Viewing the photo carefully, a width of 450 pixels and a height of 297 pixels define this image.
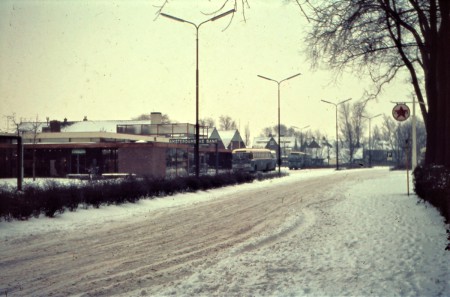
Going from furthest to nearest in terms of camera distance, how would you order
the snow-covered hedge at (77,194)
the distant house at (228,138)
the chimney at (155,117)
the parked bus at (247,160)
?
the distant house at (228,138) → the chimney at (155,117) → the parked bus at (247,160) → the snow-covered hedge at (77,194)

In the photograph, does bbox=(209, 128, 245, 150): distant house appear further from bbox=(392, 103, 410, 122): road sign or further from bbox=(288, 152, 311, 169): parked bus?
bbox=(392, 103, 410, 122): road sign

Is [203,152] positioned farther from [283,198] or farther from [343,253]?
[343,253]

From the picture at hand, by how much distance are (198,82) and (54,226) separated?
1395cm

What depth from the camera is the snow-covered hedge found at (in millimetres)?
13281

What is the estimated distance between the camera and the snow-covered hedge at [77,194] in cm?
1328

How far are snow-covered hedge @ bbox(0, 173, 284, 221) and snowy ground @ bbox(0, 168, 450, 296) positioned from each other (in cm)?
50

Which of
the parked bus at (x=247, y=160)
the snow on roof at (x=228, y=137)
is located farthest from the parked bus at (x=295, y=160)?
the parked bus at (x=247, y=160)

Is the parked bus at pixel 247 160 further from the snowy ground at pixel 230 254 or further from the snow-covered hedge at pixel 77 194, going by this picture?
the snowy ground at pixel 230 254

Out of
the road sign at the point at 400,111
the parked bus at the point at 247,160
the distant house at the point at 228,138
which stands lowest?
the parked bus at the point at 247,160

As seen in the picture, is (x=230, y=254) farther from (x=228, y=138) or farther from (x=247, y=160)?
(x=228, y=138)

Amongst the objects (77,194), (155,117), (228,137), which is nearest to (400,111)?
(77,194)

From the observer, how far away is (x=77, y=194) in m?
16.2

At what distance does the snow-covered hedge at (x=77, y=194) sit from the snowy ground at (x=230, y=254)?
495 mm

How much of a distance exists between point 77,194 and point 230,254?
8926mm
